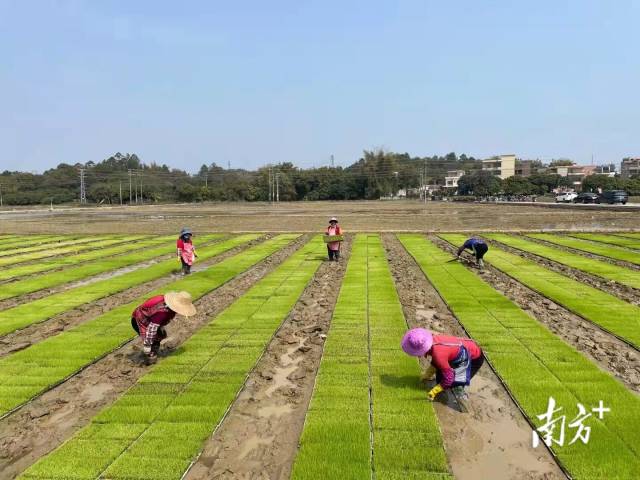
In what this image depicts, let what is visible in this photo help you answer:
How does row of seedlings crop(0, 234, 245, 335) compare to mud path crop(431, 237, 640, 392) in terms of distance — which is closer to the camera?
mud path crop(431, 237, 640, 392)

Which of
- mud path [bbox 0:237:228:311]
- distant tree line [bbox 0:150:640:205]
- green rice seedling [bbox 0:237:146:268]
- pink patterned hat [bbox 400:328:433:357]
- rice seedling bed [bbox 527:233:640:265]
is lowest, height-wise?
mud path [bbox 0:237:228:311]

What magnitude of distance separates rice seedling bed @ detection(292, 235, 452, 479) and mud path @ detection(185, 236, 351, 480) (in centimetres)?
22

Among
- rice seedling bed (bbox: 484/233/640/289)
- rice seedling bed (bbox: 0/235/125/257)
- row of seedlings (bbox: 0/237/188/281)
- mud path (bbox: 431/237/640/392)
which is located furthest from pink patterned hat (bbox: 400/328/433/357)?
rice seedling bed (bbox: 0/235/125/257)

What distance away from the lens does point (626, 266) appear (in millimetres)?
18719

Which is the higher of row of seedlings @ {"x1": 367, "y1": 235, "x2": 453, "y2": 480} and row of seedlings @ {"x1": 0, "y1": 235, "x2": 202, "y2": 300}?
row of seedlings @ {"x1": 0, "y1": 235, "x2": 202, "y2": 300}

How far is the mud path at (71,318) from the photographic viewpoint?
10523 millimetres

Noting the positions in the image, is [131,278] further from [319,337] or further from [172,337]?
[319,337]

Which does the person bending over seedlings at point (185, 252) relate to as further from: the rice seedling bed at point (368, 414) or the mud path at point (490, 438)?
the mud path at point (490, 438)

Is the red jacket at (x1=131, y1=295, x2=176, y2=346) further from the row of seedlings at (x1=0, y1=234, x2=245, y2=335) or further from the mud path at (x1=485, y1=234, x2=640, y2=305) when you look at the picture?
the mud path at (x1=485, y1=234, x2=640, y2=305)

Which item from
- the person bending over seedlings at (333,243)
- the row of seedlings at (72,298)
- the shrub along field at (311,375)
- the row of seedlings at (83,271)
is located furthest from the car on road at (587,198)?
the row of seedlings at (72,298)

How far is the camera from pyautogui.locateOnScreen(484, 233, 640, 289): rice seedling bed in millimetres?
16281

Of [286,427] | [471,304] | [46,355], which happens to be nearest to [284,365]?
[286,427]

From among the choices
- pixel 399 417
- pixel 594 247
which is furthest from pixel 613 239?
pixel 399 417

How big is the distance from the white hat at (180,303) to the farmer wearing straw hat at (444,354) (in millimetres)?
3615
